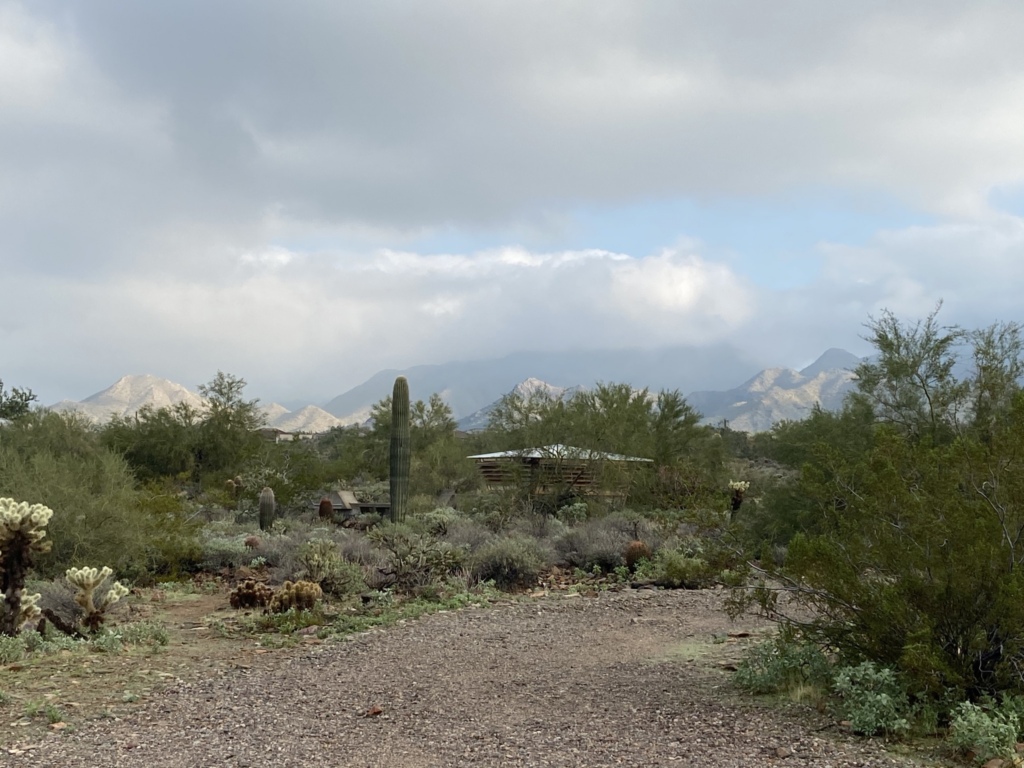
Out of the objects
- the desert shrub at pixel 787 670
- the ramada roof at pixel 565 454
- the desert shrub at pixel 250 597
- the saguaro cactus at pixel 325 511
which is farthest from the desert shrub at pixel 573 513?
the desert shrub at pixel 787 670

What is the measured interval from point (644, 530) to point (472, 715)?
9512mm

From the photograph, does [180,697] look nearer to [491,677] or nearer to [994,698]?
[491,677]

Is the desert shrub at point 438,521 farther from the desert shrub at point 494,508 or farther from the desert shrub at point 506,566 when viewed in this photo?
the desert shrub at point 506,566

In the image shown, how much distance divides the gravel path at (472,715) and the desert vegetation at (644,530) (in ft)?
2.01

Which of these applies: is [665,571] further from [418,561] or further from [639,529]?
[639,529]

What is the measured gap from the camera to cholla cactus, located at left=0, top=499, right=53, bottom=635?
8.53 m

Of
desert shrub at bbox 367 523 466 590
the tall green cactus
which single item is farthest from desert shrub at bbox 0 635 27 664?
the tall green cactus

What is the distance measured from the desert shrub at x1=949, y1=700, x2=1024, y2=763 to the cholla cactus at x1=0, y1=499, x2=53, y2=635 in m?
7.66

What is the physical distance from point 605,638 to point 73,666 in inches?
189

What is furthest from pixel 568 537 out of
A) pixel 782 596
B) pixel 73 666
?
pixel 73 666

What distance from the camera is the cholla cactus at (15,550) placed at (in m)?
8.53

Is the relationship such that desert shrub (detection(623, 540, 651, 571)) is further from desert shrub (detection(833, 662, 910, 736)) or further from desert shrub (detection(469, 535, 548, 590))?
desert shrub (detection(833, 662, 910, 736))

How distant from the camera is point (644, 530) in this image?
1534 cm

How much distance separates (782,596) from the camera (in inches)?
396
